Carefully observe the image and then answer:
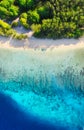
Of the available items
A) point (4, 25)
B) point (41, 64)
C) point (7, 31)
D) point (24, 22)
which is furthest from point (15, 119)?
point (24, 22)

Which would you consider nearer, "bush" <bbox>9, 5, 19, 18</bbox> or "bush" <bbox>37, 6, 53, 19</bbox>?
"bush" <bbox>37, 6, 53, 19</bbox>

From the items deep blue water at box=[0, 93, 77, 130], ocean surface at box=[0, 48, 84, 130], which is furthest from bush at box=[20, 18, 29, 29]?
deep blue water at box=[0, 93, 77, 130]

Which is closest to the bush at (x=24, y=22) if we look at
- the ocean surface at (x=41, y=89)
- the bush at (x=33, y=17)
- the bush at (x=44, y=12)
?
the bush at (x=33, y=17)

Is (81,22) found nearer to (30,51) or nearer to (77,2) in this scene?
(77,2)

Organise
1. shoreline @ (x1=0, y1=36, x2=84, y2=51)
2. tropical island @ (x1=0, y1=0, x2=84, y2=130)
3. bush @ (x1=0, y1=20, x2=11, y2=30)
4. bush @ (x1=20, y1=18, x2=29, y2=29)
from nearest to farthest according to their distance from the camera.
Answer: tropical island @ (x1=0, y1=0, x2=84, y2=130)
shoreline @ (x1=0, y1=36, x2=84, y2=51)
bush @ (x1=20, y1=18, x2=29, y2=29)
bush @ (x1=0, y1=20, x2=11, y2=30)

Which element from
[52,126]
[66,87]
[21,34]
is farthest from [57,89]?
[21,34]

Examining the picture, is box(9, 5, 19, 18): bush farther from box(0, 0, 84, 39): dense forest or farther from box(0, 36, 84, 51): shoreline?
box(0, 36, 84, 51): shoreline
